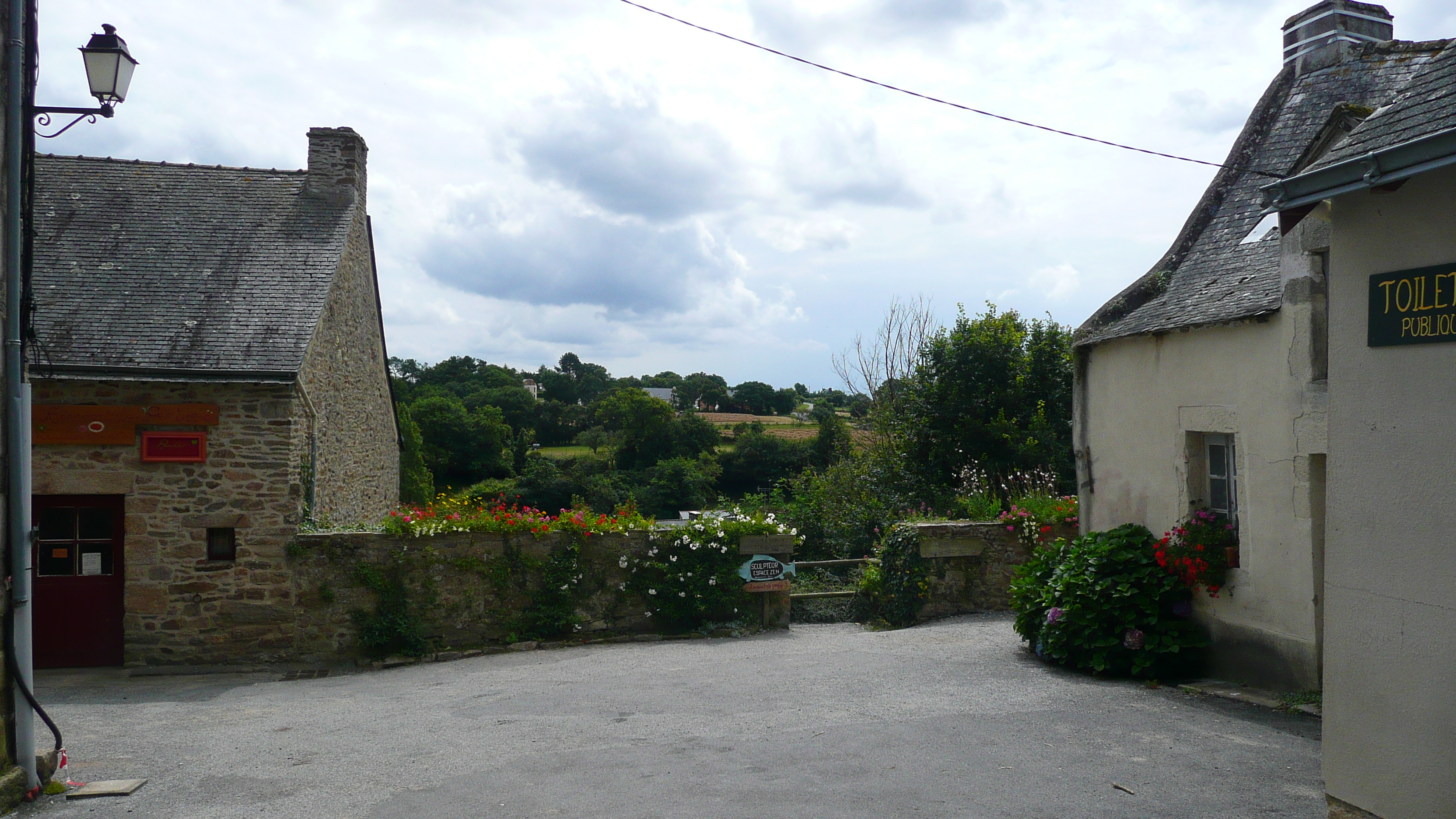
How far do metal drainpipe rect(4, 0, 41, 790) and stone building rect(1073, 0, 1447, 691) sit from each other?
22.8ft

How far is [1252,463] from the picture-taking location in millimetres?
7125

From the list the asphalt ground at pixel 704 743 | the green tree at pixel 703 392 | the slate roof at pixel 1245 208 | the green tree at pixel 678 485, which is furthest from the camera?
the green tree at pixel 703 392

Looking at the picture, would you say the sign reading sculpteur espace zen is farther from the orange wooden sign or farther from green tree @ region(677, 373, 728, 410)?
green tree @ region(677, 373, 728, 410)

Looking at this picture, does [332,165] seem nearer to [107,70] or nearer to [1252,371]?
[107,70]

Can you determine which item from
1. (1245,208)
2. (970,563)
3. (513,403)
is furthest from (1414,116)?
(513,403)

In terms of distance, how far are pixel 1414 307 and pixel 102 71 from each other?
7.23 metres

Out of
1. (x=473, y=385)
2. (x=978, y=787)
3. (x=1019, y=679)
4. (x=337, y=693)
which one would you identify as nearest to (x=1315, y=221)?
(x=1019, y=679)

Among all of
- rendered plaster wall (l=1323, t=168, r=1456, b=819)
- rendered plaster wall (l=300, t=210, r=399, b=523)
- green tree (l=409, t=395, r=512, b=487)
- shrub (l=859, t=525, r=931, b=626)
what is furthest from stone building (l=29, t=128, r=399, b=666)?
green tree (l=409, t=395, r=512, b=487)

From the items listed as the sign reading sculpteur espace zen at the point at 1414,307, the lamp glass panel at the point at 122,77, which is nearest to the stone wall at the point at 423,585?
the lamp glass panel at the point at 122,77

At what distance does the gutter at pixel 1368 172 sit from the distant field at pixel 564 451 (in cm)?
4095

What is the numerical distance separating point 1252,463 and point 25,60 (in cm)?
894

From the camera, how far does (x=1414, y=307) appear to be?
3.63 metres

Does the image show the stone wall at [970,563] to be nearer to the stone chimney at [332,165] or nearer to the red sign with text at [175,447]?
the red sign with text at [175,447]

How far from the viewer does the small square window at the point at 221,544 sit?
9758mm
